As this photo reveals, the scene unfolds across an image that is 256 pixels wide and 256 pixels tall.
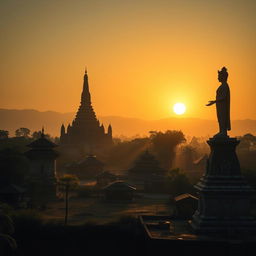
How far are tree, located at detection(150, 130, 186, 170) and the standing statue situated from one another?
76569 mm

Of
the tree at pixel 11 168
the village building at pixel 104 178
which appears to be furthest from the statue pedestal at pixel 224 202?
the village building at pixel 104 178

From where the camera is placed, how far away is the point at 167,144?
104000 mm

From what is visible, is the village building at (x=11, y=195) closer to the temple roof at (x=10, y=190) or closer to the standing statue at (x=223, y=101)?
the temple roof at (x=10, y=190)

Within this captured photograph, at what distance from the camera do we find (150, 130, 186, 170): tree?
103562 millimetres

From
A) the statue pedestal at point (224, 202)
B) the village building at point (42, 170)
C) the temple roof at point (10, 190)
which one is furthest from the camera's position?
the village building at point (42, 170)

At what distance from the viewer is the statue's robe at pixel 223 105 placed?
26812mm

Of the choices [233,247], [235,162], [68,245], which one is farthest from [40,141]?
[233,247]

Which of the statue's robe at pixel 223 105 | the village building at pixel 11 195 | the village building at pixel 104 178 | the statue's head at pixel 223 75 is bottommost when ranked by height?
the village building at pixel 11 195

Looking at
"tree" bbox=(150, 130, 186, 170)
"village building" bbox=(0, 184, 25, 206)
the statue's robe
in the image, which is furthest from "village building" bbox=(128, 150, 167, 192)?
the statue's robe

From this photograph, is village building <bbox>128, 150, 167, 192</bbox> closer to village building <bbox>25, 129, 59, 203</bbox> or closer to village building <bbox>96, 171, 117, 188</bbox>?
village building <bbox>96, 171, 117, 188</bbox>

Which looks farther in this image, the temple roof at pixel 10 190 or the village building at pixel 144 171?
the village building at pixel 144 171

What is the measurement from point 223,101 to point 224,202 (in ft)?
19.3

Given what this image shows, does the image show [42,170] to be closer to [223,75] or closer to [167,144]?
[223,75]

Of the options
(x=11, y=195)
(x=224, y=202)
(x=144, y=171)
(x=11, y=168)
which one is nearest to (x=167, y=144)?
(x=144, y=171)
